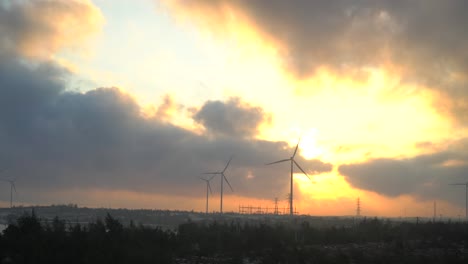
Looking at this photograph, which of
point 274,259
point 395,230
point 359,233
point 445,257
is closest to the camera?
point 274,259

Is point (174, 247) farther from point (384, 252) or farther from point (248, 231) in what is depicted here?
point (384, 252)

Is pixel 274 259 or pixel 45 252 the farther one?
pixel 274 259

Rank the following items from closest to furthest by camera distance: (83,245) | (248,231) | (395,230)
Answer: (83,245)
(248,231)
(395,230)

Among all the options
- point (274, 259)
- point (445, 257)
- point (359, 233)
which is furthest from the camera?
point (359, 233)

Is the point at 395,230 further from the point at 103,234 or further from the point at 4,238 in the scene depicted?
the point at 4,238

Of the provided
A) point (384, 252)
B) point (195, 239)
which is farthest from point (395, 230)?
point (195, 239)

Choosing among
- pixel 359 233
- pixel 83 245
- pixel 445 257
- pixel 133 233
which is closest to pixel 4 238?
pixel 83 245
